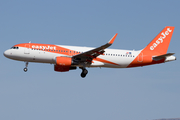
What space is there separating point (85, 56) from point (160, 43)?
13.5 meters

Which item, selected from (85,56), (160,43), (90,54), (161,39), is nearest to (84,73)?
(85,56)

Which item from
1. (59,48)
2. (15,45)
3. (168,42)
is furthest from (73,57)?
(168,42)

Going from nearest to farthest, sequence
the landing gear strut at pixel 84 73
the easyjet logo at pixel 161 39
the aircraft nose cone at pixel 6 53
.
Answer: the aircraft nose cone at pixel 6 53 → the landing gear strut at pixel 84 73 → the easyjet logo at pixel 161 39

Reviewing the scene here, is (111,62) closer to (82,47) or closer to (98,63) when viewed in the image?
(98,63)

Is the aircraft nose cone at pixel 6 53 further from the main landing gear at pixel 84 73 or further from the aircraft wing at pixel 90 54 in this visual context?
the main landing gear at pixel 84 73

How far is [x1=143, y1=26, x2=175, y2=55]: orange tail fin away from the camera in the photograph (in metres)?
47.5

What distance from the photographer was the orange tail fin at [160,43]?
1871 inches

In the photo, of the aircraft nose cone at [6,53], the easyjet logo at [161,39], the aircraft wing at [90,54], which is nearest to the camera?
the aircraft wing at [90,54]

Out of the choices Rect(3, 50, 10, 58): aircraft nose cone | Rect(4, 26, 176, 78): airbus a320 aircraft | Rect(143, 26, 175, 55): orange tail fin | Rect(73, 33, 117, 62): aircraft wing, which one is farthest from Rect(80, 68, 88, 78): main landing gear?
Rect(3, 50, 10, 58): aircraft nose cone

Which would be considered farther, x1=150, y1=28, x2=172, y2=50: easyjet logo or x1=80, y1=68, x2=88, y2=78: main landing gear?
x1=150, y1=28, x2=172, y2=50: easyjet logo

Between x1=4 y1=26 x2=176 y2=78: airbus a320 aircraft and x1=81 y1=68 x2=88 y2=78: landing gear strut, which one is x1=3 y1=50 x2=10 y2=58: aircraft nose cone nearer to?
x1=4 y1=26 x2=176 y2=78: airbus a320 aircraft

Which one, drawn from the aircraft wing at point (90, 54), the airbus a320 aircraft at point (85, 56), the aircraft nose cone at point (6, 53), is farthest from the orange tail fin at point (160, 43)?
A: the aircraft nose cone at point (6, 53)

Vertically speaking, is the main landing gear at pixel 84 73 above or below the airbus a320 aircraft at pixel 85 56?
below

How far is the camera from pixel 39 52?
4238 centimetres
